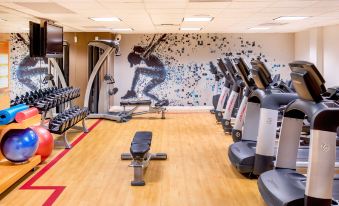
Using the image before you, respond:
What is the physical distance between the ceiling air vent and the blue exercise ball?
2.15 m

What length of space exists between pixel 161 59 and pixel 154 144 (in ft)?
16.4

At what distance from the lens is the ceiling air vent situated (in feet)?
18.0

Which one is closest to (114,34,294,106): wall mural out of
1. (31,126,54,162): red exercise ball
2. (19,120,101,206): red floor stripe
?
(19,120,101,206): red floor stripe

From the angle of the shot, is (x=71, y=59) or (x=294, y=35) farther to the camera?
(x=294, y=35)

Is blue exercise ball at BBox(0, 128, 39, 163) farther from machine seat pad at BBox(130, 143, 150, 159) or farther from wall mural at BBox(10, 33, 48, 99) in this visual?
wall mural at BBox(10, 33, 48, 99)

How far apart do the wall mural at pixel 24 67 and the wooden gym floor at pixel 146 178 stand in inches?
87.3

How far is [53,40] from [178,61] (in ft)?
15.5

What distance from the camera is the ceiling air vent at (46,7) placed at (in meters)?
5.48

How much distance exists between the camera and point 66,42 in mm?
9805

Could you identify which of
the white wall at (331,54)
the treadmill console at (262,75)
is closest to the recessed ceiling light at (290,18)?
the white wall at (331,54)

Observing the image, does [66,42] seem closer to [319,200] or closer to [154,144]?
[154,144]

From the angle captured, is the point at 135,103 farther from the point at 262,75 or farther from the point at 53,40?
the point at 262,75

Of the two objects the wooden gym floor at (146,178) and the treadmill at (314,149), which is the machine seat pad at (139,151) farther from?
the treadmill at (314,149)

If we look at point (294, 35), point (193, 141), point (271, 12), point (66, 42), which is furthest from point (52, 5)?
point (294, 35)
